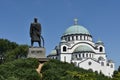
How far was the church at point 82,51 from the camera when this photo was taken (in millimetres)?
88125

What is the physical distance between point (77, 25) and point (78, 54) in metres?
11.2

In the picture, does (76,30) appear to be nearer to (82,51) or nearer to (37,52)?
(82,51)

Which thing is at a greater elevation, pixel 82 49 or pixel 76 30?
pixel 76 30

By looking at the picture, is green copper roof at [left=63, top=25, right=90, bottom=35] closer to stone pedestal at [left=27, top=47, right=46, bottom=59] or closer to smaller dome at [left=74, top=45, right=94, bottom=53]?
smaller dome at [left=74, top=45, right=94, bottom=53]

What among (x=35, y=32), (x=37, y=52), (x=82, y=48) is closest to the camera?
(x=37, y=52)

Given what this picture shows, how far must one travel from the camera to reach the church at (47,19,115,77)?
8812cm

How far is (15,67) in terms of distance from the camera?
85.5 ft

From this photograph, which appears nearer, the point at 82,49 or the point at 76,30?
the point at 82,49

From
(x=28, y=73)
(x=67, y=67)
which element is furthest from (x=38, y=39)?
(x=28, y=73)

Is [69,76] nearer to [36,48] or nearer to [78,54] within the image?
[36,48]

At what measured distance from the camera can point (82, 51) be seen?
88.6 meters

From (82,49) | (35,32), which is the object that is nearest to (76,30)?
(82,49)

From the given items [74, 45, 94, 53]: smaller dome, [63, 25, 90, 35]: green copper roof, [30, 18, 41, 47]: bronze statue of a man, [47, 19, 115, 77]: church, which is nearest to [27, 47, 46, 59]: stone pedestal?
[30, 18, 41, 47]: bronze statue of a man

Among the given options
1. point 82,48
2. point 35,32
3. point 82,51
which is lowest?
point 35,32
